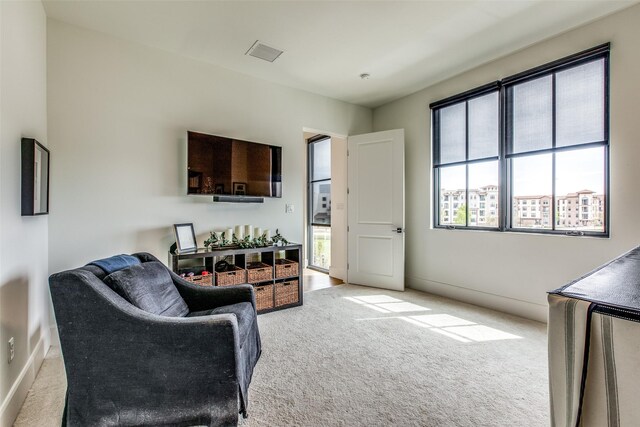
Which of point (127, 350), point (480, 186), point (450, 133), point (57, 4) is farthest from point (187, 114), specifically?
point (480, 186)

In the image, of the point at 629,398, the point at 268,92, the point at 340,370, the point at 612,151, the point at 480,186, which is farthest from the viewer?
the point at 268,92

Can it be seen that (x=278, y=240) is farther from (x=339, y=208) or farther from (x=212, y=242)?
(x=339, y=208)


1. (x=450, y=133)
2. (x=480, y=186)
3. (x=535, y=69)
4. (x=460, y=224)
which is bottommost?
(x=460, y=224)

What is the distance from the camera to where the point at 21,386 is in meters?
1.79

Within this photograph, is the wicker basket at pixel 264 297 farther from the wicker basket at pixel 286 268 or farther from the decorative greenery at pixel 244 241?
the decorative greenery at pixel 244 241

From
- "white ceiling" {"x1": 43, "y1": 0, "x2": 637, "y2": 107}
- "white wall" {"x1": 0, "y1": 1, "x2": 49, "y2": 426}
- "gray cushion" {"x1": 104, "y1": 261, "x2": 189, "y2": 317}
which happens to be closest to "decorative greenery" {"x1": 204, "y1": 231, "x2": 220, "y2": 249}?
"gray cushion" {"x1": 104, "y1": 261, "x2": 189, "y2": 317}

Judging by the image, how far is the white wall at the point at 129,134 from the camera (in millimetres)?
2670

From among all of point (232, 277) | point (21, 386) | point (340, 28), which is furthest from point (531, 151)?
point (21, 386)

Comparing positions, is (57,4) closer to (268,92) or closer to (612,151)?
(268,92)

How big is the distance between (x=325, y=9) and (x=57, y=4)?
219cm

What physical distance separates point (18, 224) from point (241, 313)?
57.5 inches

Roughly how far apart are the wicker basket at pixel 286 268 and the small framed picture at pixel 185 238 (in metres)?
0.94

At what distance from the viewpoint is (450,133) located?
12.9 feet

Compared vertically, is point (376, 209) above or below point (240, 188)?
below
